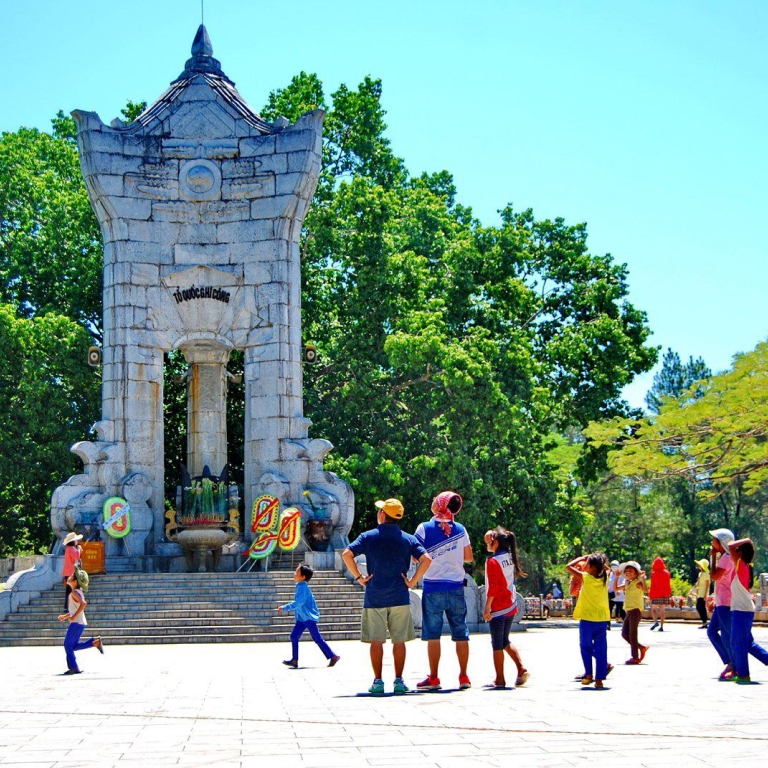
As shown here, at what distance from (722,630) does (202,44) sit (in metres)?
24.4

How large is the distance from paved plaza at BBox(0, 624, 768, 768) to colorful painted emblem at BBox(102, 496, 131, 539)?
40.3 feet

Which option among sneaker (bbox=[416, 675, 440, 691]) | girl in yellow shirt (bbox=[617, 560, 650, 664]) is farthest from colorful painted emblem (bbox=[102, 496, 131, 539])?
sneaker (bbox=[416, 675, 440, 691])

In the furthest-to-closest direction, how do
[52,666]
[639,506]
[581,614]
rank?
[639,506] → [52,666] → [581,614]

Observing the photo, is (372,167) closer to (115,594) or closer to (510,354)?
(510,354)

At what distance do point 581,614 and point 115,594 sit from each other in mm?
13104

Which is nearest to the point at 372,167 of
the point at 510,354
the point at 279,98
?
the point at 279,98

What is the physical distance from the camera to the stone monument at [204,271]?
28672 mm

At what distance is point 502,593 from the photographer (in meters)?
11.7

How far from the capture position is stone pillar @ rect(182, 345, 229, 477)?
30.8 m

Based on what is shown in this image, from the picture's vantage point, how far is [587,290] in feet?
121

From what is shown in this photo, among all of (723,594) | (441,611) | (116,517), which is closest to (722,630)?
(723,594)

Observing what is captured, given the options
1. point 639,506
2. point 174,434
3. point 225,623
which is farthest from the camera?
point 639,506

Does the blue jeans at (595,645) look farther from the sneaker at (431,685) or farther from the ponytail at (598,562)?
the sneaker at (431,685)

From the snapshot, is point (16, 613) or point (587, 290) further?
point (587, 290)
